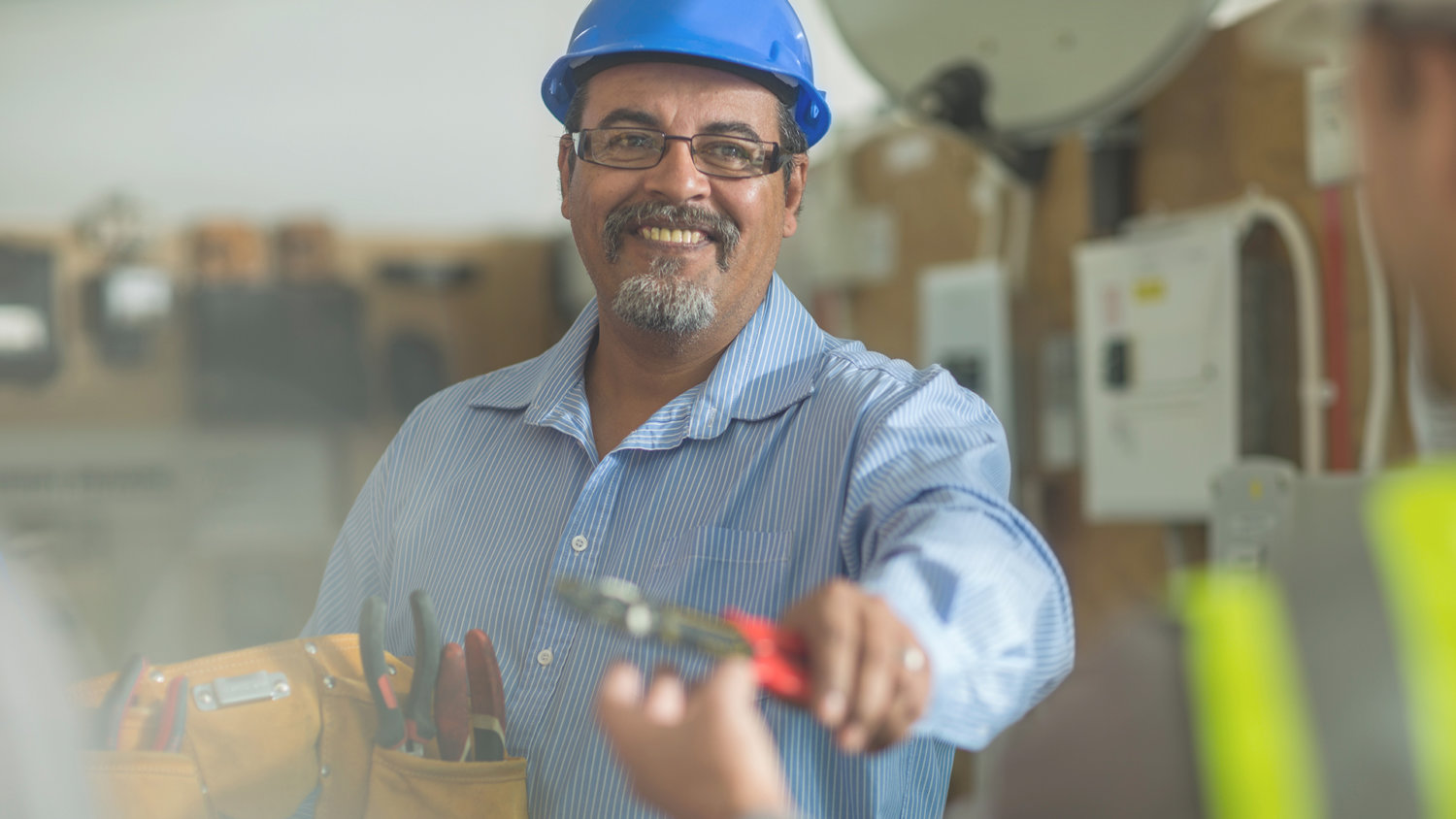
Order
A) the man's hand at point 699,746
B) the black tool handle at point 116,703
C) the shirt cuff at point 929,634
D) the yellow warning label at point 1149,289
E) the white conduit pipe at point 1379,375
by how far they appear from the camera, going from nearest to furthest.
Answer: the man's hand at point 699,746 → the shirt cuff at point 929,634 → the black tool handle at point 116,703 → the white conduit pipe at point 1379,375 → the yellow warning label at point 1149,289

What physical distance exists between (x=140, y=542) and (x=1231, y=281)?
1737 mm

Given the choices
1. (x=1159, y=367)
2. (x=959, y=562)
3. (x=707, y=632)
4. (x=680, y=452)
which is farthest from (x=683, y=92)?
(x=1159, y=367)

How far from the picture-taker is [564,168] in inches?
40.2

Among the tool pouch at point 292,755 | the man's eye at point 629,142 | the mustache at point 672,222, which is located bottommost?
the tool pouch at point 292,755

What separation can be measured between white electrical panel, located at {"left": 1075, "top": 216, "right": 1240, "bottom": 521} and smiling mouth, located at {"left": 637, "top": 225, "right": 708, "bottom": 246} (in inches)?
39.0

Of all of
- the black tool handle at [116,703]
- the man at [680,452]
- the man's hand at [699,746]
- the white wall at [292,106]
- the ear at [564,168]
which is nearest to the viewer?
the man's hand at [699,746]

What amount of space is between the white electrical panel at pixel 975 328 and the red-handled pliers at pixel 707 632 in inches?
65.2

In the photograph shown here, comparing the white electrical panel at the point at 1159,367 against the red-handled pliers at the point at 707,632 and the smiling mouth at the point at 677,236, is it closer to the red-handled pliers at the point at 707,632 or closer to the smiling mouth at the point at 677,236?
the smiling mouth at the point at 677,236

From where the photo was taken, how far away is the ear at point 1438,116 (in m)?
0.41

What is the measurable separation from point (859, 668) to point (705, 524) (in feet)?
1.20

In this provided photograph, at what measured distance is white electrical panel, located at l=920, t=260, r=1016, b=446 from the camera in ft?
7.02

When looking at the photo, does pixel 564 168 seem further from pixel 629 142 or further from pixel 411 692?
pixel 411 692

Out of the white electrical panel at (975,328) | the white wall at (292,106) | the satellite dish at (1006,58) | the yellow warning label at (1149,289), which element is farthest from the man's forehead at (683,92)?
the white wall at (292,106)

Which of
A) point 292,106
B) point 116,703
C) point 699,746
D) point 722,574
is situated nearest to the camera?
point 699,746
